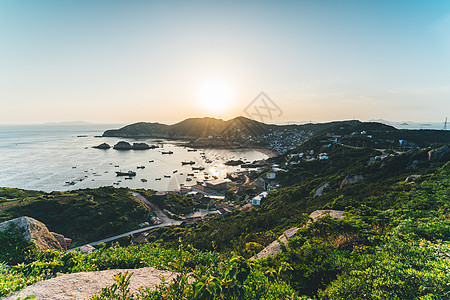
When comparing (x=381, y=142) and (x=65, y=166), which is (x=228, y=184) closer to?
(x=381, y=142)

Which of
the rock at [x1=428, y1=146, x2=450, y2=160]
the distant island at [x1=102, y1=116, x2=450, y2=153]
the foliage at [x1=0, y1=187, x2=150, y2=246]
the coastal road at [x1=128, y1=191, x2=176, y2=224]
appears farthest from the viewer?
the distant island at [x1=102, y1=116, x2=450, y2=153]

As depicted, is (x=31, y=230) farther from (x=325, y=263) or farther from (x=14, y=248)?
(x=325, y=263)

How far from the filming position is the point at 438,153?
15977mm

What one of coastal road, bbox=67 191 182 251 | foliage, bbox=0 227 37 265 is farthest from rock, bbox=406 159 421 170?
foliage, bbox=0 227 37 265

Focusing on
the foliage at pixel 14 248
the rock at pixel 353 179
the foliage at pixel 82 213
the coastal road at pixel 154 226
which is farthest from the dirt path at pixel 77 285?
the rock at pixel 353 179

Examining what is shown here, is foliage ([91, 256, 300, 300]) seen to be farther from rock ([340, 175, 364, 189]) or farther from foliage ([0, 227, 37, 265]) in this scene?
rock ([340, 175, 364, 189])

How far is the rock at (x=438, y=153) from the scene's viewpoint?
15664 millimetres

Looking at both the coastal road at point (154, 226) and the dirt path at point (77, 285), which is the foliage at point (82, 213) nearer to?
the coastal road at point (154, 226)

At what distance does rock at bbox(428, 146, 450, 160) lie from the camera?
1566 centimetres

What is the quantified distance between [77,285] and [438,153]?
2451 cm

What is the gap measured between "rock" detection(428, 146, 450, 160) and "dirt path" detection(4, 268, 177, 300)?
22.9 m

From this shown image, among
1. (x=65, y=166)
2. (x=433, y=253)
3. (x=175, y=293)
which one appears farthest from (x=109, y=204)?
(x=65, y=166)

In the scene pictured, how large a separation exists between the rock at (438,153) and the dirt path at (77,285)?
22.9 metres

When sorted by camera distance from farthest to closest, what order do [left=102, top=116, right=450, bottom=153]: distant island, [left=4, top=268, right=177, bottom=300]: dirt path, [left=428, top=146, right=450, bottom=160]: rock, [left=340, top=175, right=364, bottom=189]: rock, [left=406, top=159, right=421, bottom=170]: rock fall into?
[left=102, top=116, right=450, bottom=153]: distant island < [left=340, top=175, right=364, bottom=189]: rock < [left=406, top=159, right=421, bottom=170]: rock < [left=428, top=146, right=450, bottom=160]: rock < [left=4, top=268, right=177, bottom=300]: dirt path
